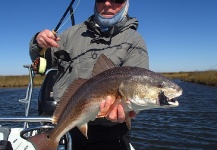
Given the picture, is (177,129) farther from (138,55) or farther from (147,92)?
(147,92)

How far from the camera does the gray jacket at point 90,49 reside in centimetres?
366

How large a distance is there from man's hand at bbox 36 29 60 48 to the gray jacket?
0.27 metres

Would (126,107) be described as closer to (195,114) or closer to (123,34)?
(123,34)

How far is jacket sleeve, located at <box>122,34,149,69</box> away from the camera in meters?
3.53

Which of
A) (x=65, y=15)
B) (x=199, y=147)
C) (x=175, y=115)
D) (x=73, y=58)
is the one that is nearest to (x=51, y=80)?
(x=65, y=15)

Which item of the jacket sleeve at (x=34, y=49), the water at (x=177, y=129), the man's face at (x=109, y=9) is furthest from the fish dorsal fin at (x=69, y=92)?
the water at (x=177, y=129)

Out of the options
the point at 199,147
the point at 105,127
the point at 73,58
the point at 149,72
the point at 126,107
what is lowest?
the point at 199,147

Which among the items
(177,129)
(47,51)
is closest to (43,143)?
(47,51)

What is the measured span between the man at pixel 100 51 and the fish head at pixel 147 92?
0.63 metres

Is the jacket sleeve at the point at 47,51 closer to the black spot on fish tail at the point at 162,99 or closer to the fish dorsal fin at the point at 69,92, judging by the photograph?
the fish dorsal fin at the point at 69,92

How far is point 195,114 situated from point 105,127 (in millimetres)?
18119

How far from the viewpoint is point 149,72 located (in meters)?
3.07

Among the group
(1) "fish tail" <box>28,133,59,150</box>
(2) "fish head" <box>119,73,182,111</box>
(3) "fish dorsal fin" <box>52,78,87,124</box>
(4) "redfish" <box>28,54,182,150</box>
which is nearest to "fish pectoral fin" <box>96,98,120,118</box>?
(4) "redfish" <box>28,54,182,150</box>

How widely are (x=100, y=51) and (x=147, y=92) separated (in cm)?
104
